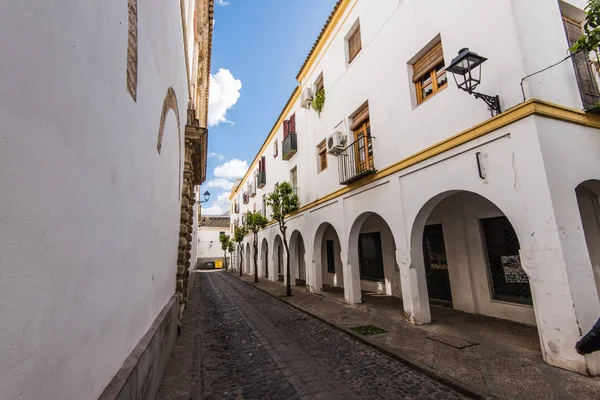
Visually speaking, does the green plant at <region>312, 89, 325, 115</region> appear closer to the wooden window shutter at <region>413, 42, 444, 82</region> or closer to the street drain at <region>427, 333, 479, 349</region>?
the wooden window shutter at <region>413, 42, 444, 82</region>

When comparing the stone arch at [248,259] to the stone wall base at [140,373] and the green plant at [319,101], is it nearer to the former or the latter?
the green plant at [319,101]

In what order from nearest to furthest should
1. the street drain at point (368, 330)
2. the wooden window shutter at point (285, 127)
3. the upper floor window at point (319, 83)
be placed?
the street drain at point (368, 330), the upper floor window at point (319, 83), the wooden window shutter at point (285, 127)

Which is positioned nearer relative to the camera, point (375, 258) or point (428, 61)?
point (428, 61)

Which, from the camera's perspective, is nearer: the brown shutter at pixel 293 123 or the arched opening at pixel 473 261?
the arched opening at pixel 473 261

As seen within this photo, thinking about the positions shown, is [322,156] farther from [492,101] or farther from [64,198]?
[64,198]

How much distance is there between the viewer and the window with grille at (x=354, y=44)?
9.38 meters

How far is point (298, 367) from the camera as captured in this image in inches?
184

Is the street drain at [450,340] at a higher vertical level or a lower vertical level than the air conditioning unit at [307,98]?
lower

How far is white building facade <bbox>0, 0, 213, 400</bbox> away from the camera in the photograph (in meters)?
1.01

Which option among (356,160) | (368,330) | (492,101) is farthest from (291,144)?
(492,101)

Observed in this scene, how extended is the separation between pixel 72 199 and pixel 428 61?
7147 mm

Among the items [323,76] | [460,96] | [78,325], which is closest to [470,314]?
[460,96]

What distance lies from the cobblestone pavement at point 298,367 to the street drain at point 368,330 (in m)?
0.33

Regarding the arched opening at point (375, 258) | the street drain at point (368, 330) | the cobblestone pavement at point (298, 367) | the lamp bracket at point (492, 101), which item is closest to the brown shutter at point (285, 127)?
the arched opening at point (375, 258)
